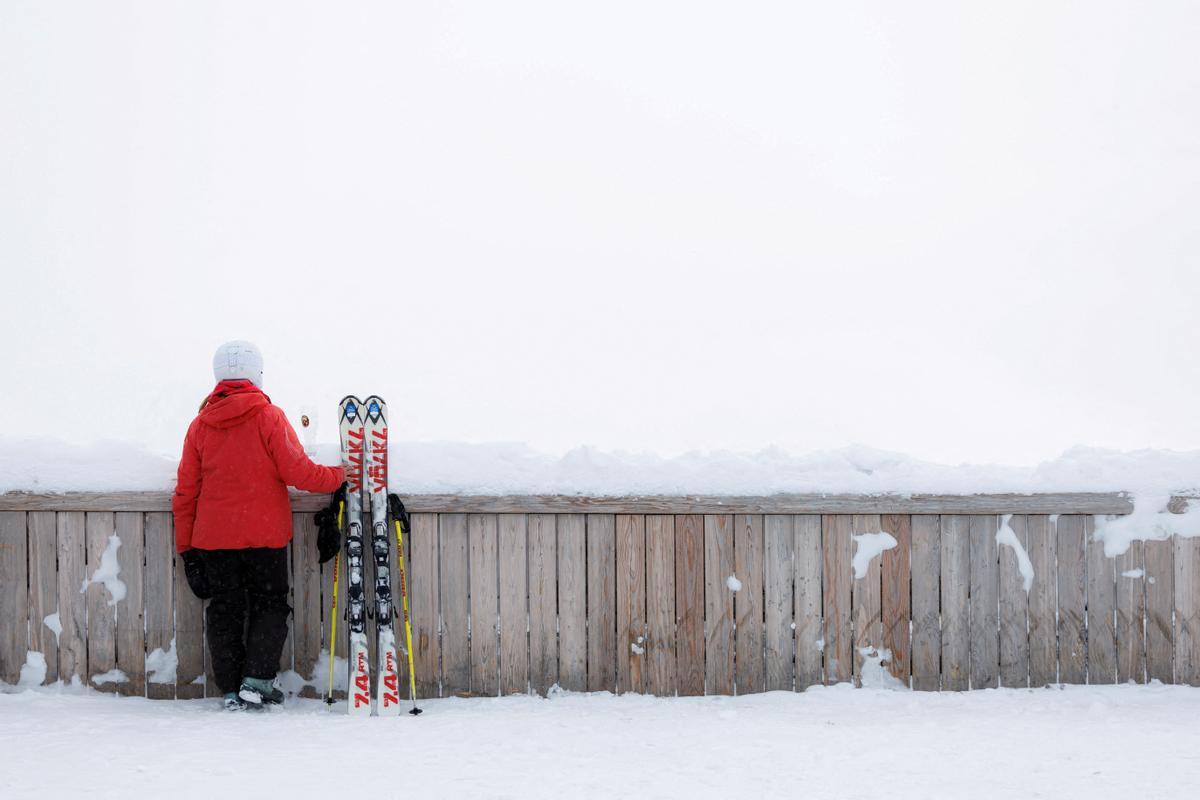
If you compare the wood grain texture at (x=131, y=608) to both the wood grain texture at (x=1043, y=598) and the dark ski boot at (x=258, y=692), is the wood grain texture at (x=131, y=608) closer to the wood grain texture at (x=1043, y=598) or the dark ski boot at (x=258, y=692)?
the dark ski boot at (x=258, y=692)

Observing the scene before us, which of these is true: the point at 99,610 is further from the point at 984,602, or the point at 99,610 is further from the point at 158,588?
the point at 984,602

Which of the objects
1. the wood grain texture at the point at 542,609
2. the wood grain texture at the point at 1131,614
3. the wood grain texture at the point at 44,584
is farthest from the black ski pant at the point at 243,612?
the wood grain texture at the point at 1131,614

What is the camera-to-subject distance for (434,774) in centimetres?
304

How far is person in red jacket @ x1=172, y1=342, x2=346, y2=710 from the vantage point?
3793mm

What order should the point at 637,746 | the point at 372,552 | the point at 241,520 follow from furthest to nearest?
the point at 372,552, the point at 241,520, the point at 637,746

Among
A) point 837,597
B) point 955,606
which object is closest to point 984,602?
point 955,606

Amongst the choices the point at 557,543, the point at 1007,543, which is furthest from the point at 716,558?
the point at 1007,543

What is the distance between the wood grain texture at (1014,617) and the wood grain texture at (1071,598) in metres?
0.16

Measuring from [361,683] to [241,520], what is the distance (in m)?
0.88

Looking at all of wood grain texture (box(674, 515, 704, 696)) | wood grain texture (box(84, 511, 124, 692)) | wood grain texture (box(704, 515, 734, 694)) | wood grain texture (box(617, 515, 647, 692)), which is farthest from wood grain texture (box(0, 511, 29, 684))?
wood grain texture (box(704, 515, 734, 694))

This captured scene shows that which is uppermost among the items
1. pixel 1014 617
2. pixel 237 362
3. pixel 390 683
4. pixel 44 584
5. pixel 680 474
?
pixel 237 362

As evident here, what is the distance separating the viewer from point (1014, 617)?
4.10 meters

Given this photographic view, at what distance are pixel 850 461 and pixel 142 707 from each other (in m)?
3.36

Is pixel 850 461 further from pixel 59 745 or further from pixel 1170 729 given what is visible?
pixel 59 745
